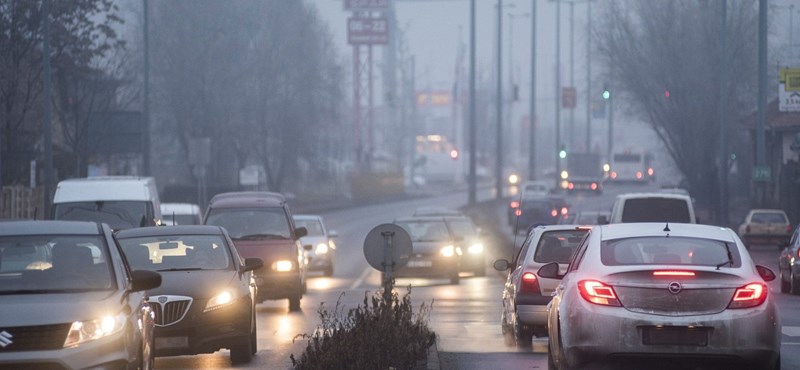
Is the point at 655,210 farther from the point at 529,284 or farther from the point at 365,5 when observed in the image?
the point at 365,5

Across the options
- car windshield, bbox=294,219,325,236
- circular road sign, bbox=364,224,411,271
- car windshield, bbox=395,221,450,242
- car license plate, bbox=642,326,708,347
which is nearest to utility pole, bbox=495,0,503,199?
car windshield, bbox=294,219,325,236

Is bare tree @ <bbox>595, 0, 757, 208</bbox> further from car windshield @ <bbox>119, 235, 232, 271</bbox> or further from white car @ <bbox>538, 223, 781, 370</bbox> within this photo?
white car @ <bbox>538, 223, 781, 370</bbox>

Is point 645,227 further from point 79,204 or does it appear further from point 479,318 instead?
point 79,204

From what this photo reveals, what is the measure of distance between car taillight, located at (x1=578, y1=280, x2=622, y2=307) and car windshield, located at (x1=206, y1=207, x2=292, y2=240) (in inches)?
544

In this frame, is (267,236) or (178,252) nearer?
(178,252)

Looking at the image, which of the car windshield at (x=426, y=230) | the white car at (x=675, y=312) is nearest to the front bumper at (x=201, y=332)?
the white car at (x=675, y=312)

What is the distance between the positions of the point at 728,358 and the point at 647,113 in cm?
6175

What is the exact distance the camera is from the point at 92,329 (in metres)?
10.9

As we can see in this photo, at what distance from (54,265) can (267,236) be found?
1359 centimetres

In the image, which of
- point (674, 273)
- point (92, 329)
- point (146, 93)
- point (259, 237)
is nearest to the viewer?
point (92, 329)

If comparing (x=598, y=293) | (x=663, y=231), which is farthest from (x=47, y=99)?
(x=598, y=293)

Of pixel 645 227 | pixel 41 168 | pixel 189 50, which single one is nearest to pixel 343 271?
pixel 41 168

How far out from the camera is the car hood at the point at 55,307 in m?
10.6

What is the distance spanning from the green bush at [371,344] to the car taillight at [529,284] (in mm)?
2389
